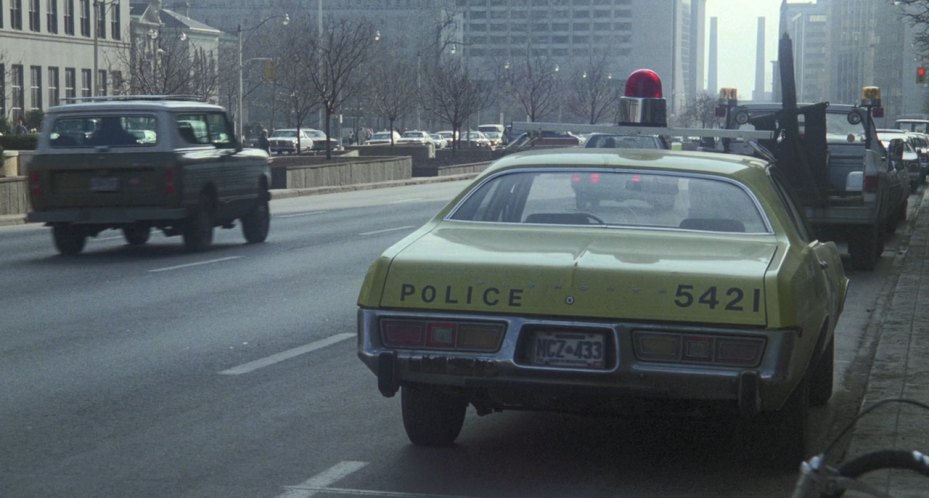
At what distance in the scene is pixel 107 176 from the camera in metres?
19.3

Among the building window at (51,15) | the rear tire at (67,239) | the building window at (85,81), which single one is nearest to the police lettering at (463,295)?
the rear tire at (67,239)

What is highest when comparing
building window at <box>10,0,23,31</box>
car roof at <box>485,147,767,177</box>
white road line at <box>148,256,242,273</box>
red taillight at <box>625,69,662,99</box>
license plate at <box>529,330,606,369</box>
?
building window at <box>10,0,23,31</box>

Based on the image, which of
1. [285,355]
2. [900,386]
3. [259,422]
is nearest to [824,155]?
[900,386]

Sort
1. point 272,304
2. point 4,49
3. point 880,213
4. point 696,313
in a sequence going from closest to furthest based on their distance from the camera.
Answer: point 696,313, point 272,304, point 880,213, point 4,49

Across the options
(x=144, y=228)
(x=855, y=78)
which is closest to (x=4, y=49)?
(x=144, y=228)

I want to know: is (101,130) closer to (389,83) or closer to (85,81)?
(85,81)

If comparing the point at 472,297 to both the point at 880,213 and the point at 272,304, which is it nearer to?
the point at 272,304

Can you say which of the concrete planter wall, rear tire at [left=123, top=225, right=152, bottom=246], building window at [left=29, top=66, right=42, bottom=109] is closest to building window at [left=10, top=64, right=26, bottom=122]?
building window at [left=29, top=66, right=42, bottom=109]

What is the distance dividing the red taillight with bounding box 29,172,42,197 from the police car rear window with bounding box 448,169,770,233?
42.3ft

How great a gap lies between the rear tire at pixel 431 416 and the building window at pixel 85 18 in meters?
78.2

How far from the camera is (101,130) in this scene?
19.6 meters

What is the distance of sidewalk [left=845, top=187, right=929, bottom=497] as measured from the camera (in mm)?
6379

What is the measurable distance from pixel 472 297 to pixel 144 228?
50.8 ft

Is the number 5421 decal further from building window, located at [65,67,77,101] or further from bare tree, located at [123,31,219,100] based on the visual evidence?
building window, located at [65,67,77,101]
